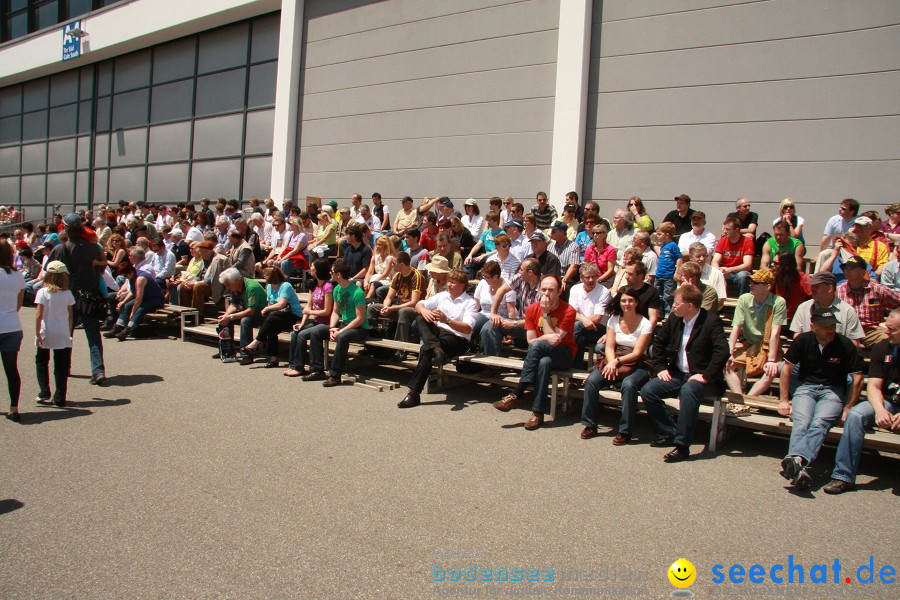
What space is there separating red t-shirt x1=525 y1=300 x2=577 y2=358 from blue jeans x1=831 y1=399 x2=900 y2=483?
2650 mm

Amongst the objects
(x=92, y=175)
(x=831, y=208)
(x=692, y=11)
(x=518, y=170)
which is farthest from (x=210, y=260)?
(x=92, y=175)

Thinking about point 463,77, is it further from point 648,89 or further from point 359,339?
point 359,339

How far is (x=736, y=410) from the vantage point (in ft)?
19.4

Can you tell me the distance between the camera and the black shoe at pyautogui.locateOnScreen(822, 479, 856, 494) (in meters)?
4.89

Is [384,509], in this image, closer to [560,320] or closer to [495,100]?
[560,320]

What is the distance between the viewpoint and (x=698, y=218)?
9469 mm

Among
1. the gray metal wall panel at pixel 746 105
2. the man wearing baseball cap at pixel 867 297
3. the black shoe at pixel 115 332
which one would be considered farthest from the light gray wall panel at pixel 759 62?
the black shoe at pixel 115 332

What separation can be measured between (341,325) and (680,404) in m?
4.65

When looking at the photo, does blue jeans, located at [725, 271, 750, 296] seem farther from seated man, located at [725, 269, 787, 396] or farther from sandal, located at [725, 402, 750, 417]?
sandal, located at [725, 402, 750, 417]

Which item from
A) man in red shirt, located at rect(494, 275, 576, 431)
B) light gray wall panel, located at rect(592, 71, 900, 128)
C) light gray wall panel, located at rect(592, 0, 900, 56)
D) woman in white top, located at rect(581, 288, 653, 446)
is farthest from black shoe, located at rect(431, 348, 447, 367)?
light gray wall panel, located at rect(592, 0, 900, 56)

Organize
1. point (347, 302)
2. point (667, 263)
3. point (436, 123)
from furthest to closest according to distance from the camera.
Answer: point (436, 123) → point (667, 263) → point (347, 302)

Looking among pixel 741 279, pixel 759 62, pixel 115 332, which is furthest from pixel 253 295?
pixel 759 62

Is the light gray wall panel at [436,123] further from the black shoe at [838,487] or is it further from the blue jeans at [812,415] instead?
the black shoe at [838,487]

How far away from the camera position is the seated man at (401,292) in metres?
8.75
